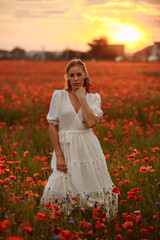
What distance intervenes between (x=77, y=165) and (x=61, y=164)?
6.3 inches

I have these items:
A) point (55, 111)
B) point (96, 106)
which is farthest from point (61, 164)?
point (96, 106)

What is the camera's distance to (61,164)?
9.84 ft

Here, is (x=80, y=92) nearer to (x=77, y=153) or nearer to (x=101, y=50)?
(x=77, y=153)

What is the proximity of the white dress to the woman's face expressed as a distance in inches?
6.0

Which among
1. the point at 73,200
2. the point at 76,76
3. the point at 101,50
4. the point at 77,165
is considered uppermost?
the point at 101,50

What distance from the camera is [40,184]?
3324 millimetres

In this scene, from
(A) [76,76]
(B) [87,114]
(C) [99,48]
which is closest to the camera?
(B) [87,114]

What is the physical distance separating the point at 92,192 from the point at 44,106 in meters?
5.06

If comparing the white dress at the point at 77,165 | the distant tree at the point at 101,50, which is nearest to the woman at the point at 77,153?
the white dress at the point at 77,165

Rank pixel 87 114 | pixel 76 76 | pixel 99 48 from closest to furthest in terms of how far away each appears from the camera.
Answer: pixel 87 114, pixel 76 76, pixel 99 48

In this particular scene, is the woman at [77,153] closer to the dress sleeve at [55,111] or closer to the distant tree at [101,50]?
the dress sleeve at [55,111]

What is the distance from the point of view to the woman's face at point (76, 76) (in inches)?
121

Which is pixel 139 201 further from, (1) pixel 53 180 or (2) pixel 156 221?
(1) pixel 53 180

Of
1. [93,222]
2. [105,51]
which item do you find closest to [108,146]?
[93,222]
